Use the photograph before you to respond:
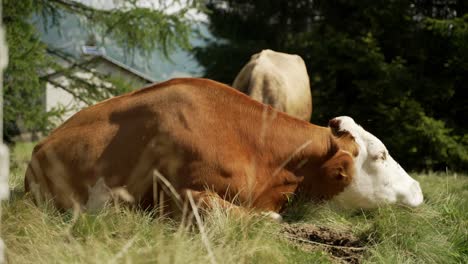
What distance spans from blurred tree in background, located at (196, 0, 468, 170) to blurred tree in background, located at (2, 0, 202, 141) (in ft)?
11.8

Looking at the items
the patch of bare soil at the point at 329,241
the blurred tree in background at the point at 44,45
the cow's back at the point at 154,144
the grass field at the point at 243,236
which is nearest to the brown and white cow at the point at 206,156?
the cow's back at the point at 154,144

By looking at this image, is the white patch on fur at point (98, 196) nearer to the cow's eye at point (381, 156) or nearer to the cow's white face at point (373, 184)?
the cow's white face at point (373, 184)

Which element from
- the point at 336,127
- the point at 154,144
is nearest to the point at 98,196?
the point at 154,144

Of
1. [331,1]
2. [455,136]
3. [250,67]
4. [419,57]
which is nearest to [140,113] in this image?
[250,67]

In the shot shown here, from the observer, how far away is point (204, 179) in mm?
3414

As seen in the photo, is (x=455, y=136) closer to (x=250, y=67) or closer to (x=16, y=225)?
(x=250, y=67)

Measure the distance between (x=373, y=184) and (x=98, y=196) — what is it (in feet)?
6.07

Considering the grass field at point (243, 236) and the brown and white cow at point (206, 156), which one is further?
the brown and white cow at point (206, 156)

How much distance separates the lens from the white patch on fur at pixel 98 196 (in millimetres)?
3445

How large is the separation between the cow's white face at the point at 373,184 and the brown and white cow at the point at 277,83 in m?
2.47

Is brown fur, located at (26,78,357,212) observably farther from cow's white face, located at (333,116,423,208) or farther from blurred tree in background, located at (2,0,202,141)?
blurred tree in background, located at (2,0,202,141)

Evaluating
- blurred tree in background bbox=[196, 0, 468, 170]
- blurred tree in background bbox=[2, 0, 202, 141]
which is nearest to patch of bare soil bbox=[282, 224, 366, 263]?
blurred tree in background bbox=[2, 0, 202, 141]

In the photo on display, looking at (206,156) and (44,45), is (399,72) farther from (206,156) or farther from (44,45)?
(206,156)

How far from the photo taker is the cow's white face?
13.0ft
